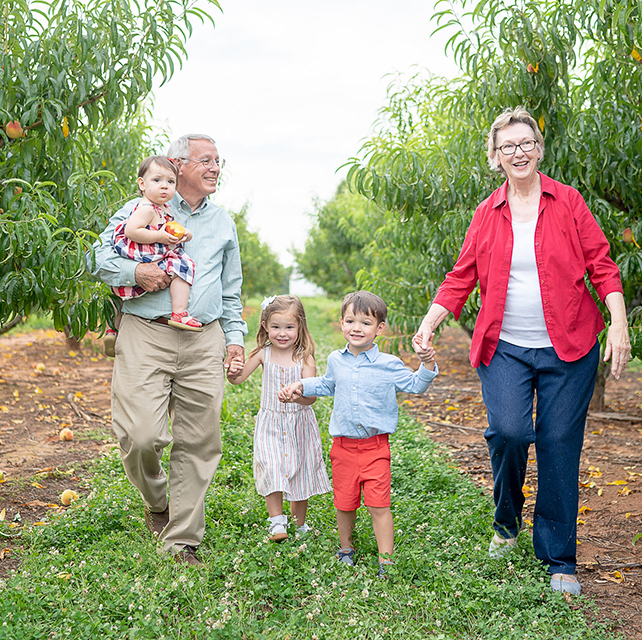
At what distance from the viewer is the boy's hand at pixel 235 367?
354cm

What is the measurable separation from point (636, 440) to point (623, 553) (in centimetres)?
300

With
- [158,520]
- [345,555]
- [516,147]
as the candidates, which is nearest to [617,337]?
[516,147]

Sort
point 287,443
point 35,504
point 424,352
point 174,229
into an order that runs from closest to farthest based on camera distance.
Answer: point 424,352
point 174,229
point 287,443
point 35,504

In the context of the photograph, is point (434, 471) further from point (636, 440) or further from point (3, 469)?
point (3, 469)

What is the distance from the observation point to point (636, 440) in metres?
6.45

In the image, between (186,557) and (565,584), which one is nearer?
(565,584)

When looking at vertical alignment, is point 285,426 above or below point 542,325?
below

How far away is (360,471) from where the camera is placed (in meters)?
3.35

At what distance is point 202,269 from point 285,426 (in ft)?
3.09

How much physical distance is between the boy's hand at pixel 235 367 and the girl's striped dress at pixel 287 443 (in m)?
0.20

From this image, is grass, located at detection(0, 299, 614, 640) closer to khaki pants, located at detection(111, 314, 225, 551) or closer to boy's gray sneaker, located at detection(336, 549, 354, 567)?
boy's gray sneaker, located at detection(336, 549, 354, 567)

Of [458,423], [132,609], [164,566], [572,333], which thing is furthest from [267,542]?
[458,423]

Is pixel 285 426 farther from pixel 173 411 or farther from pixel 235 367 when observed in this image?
pixel 173 411

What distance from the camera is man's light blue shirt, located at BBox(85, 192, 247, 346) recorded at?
10.8 feet
